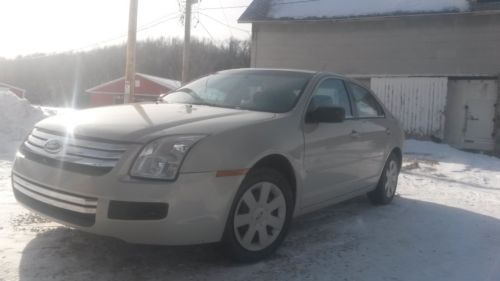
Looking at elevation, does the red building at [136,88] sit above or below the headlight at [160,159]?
above

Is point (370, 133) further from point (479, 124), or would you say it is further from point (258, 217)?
point (479, 124)

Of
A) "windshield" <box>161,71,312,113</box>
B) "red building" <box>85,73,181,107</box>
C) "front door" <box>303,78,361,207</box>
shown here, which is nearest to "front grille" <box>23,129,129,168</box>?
"windshield" <box>161,71,312,113</box>

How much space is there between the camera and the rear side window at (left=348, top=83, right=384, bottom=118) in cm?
588

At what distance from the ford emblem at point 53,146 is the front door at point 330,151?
1967 millimetres

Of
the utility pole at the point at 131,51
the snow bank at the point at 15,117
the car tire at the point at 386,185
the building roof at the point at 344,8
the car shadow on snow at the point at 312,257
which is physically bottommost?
the car shadow on snow at the point at 312,257

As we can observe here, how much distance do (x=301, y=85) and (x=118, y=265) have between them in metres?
2.31

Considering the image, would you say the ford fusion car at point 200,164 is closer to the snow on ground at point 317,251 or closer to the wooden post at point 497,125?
the snow on ground at point 317,251

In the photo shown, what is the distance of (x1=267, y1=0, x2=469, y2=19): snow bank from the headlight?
15807 millimetres

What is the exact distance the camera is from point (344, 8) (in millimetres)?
19500

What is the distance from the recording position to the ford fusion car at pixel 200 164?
11.5 ft

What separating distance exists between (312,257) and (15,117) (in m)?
9.98

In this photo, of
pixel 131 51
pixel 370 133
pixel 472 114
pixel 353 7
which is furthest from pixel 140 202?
pixel 353 7

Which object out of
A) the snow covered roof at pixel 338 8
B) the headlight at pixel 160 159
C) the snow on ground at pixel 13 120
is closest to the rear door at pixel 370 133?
the headlight at pixel 160 159

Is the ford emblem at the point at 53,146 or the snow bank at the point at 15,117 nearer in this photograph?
the ford emblem at the point at 53,146
